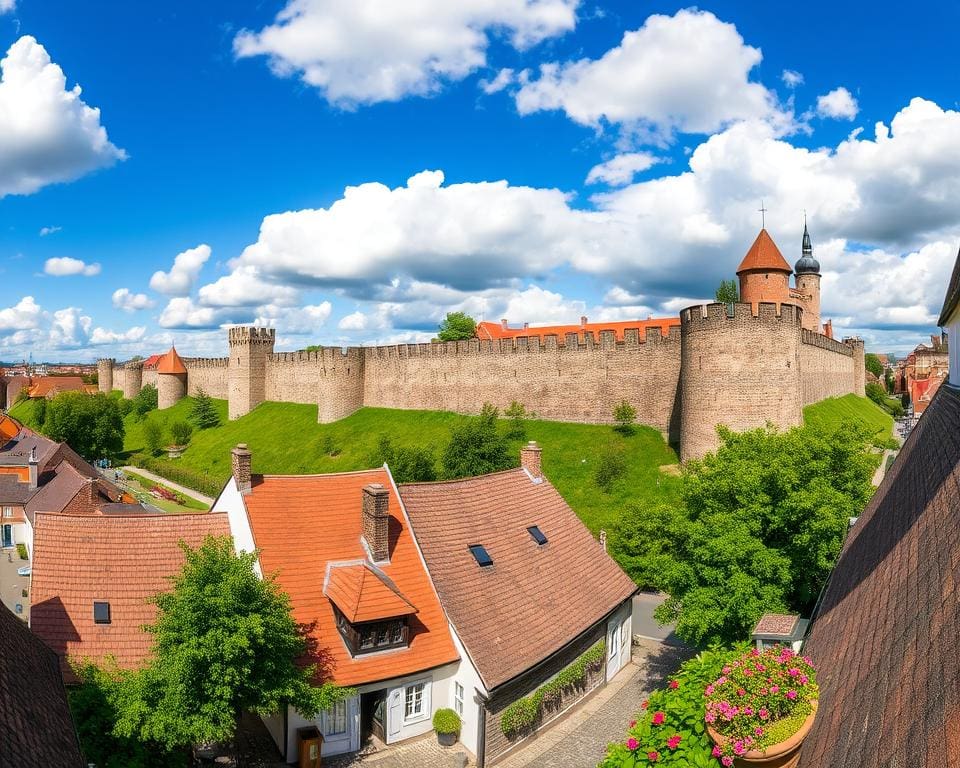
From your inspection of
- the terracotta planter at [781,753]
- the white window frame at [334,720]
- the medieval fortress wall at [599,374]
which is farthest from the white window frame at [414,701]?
the medieval fortress wall at [599,374]

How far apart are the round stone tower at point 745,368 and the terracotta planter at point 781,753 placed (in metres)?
26.2

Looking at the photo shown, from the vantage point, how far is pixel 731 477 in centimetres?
1770

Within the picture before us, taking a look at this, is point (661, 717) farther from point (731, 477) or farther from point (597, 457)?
point (597, 457)

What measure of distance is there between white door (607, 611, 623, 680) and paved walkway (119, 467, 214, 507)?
30704mm

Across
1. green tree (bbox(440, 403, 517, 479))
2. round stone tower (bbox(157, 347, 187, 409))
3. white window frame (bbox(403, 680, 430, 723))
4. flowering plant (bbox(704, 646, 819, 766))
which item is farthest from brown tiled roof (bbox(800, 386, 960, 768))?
round stone tower (bbox(157, 347, 187, 409))

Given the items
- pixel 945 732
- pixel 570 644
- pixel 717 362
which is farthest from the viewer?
pixel 717 362

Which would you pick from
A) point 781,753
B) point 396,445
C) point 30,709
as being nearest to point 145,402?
point 396,445

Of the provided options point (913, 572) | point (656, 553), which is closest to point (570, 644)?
point (656, 553)

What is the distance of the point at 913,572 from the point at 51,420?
77098 millimetres

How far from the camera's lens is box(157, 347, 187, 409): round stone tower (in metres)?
82.1

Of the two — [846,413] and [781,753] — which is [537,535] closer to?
[781,753]

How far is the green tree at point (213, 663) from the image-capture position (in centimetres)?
1204

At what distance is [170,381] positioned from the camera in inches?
3236

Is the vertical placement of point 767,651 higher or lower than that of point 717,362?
lower
